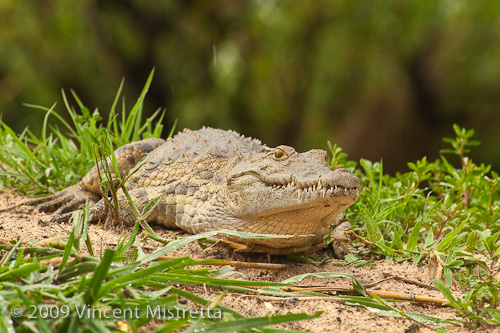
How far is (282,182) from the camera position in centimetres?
305

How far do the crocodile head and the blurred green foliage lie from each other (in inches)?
235

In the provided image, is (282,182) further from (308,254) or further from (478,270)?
(478,270)

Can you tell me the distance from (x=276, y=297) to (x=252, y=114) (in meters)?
7.77

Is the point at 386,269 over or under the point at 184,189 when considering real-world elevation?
under

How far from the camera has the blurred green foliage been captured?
28.7 ft

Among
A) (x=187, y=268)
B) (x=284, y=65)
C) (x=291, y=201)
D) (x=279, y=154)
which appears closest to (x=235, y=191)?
(x=279, y=154)

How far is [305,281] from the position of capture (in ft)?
9.70

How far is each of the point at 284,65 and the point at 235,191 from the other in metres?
6.76

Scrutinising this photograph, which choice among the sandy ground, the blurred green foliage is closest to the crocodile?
the sandy ground

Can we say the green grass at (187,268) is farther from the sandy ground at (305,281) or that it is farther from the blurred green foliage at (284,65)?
the blurred green foliage at (284,65)

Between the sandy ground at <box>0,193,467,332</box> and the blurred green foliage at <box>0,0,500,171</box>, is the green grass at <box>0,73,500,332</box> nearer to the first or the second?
the sandy ground at <box>0,193,467,332</box>

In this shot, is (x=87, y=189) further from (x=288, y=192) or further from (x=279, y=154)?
(x=288, y=192)

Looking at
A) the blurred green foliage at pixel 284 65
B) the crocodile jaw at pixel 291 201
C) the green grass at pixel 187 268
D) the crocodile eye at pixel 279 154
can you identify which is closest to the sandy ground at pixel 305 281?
the green grass at pixel 187 268

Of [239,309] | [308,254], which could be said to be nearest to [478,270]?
[308,254]
